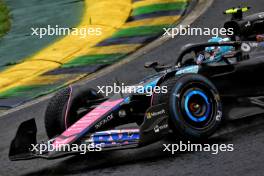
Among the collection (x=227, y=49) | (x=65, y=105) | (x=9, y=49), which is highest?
(x=9, y=49)

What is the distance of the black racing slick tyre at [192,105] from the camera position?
5684 millimetres

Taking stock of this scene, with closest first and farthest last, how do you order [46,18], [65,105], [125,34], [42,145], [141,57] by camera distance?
[42,145], [65,105], [141,57], [125,34], [46,18]

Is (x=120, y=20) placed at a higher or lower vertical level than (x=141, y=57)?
higher

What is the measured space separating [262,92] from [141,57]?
4.21 metres

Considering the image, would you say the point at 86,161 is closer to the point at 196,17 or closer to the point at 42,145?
the point at 42,145

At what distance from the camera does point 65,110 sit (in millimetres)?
6508

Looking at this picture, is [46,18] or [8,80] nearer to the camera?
[8,80]

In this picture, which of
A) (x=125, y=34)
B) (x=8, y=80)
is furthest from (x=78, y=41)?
(x=8, y=80)

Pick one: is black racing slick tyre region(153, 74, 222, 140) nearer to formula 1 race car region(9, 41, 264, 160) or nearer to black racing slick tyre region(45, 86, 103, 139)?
formula 1 race car region(9, 41, 264, 160)

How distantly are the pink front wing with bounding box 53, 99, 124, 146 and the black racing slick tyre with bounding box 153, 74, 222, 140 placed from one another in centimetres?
55

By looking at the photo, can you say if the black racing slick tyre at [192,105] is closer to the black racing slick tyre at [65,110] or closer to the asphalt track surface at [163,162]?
the asphalt track surface at [163,162]

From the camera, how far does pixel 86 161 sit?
20.2 ft

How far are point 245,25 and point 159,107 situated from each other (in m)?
1.82

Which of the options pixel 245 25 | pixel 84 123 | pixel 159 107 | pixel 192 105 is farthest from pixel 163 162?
pixel 245 25
